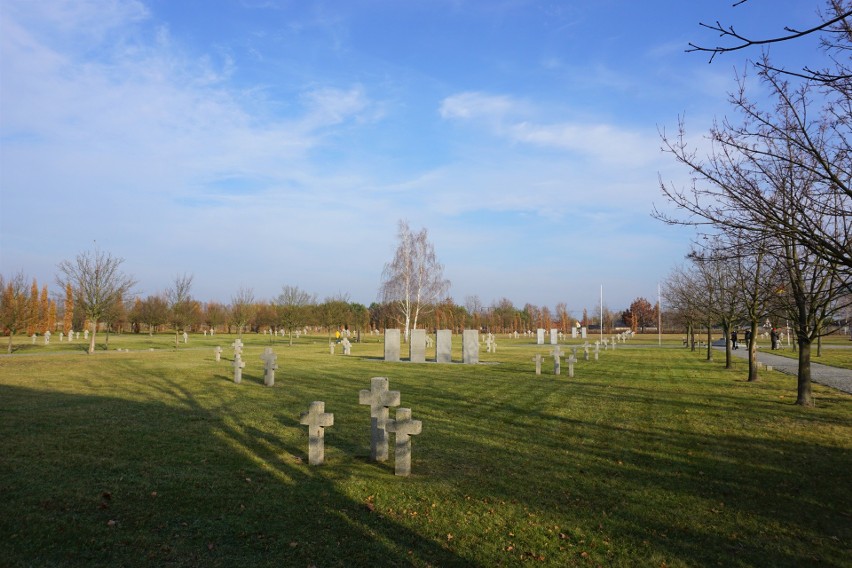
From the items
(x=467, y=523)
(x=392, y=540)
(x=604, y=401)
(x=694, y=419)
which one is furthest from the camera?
(x=604, y=401)

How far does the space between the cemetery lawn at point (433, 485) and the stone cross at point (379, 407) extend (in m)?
0.41

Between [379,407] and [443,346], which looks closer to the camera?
[379,407]

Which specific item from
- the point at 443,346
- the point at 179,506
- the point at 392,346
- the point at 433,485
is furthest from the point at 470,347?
the point at 179,506

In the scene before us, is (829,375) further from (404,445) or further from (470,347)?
(404,445)

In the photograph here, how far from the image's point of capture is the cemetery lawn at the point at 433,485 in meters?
4.96

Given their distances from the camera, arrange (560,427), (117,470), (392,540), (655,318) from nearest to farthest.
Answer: (392,540) → (117,470) → (560,427) → (655,318)

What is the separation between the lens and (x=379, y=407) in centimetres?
812

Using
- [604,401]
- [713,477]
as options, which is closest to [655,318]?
[604,401]

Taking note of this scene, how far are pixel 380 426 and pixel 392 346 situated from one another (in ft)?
69.2

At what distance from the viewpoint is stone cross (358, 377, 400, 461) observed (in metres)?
8.07

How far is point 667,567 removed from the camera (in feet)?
15.5

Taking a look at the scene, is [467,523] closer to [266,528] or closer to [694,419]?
[266,528]

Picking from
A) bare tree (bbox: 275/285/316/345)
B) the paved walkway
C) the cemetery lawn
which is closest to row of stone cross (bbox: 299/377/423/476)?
the cemetery lawn

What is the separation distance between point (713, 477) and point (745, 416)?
18.8 ft
